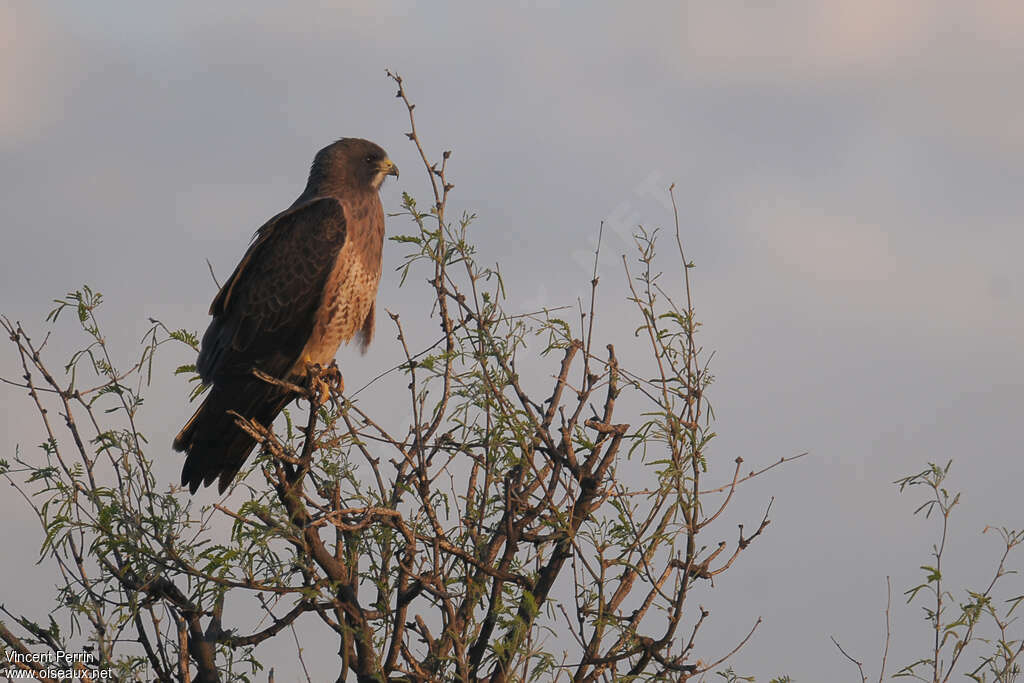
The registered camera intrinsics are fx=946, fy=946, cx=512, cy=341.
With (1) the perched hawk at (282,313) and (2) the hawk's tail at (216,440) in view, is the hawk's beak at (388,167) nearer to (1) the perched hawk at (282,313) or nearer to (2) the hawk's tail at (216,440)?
(1) the perched hawk at (282,313)

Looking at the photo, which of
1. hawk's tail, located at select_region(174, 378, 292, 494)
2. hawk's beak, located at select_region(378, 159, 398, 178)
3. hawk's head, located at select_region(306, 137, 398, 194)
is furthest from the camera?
hawk's beak, located at select_region(378, 159, 398, 178)

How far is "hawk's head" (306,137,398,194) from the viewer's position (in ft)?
19.0

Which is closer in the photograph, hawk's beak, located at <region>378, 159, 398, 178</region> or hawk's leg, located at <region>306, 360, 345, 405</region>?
hawk's leg, located at <region>306, 360, 345, 405</region>

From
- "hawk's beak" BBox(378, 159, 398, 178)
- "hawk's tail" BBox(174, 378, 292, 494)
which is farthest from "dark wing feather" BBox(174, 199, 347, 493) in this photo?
"hawk's beak" BBox(378, 159, 398, 178)

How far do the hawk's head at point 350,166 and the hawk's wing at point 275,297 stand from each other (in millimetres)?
394

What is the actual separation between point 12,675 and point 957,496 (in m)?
4.00

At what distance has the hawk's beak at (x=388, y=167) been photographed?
19.4 feet

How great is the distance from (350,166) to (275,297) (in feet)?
3.74

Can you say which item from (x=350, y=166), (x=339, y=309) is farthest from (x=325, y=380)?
(x=350, y=166)

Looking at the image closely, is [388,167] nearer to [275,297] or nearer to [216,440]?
[275,297]

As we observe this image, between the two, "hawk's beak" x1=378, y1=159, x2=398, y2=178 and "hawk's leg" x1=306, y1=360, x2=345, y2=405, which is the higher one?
"hawk's beak" x1=378, y1=159, x2=398, y2=178

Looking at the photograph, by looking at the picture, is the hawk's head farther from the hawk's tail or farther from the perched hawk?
the hawk's tail

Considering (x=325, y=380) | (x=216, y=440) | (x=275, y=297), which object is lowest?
(x=216, y=440)

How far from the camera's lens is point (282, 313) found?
5098 millimetres
